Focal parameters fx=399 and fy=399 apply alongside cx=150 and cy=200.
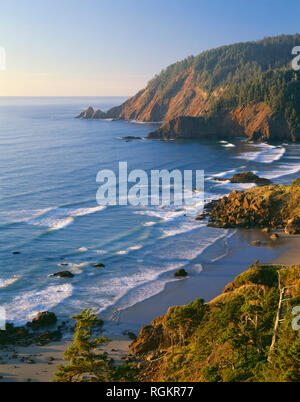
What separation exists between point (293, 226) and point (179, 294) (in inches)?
807

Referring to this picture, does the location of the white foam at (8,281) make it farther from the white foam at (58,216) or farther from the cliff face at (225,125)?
the cliff face at (225,125)

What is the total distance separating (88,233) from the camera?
4662 centimetres

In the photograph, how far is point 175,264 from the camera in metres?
37.7

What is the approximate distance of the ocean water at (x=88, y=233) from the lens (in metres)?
32.4

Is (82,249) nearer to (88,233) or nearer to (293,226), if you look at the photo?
(88,233)

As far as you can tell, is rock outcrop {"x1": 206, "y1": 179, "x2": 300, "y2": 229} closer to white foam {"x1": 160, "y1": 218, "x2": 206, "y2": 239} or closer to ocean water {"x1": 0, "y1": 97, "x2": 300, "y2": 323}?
Result: white foam {"x1": 160, "y1": 218, "x2": 206, "y2": 239}

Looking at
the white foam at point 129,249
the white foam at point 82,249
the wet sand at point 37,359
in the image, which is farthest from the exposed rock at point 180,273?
the white foam at point 82,249

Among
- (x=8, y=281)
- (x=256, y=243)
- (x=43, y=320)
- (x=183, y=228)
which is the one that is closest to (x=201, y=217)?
(x=183, y=228)

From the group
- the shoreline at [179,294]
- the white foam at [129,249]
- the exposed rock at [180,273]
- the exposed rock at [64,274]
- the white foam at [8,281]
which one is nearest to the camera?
the shoreline at [179,294]

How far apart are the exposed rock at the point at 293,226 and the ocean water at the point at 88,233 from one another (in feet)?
22.6

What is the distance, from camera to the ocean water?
3238 centimetres

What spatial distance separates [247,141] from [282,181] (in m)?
62.2

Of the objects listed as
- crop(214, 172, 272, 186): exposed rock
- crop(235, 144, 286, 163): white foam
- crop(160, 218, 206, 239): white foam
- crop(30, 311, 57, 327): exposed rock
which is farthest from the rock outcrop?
crop(235, 144, 286, 163): white foam

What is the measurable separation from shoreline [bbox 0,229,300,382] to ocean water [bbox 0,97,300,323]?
123cm
